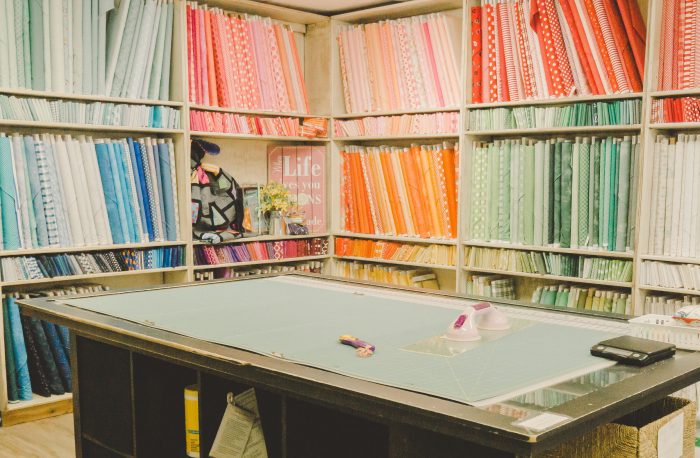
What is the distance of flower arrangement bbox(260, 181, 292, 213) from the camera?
500 cm

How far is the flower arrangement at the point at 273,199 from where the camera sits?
197 inches

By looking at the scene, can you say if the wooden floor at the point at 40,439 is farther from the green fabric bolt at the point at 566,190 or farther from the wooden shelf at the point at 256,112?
the green fabric bolt at the point at 566,190

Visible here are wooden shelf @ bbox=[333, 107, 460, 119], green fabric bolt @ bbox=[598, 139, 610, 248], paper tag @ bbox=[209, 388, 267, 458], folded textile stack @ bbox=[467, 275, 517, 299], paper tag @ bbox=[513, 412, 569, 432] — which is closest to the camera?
paper tag @ bbox=[513, 412, 569, 432]

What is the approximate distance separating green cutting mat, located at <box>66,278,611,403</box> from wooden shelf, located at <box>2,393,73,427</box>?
1.48 meters

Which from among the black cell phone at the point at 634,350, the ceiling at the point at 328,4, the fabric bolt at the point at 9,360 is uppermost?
the ceiling at the point at 328,4

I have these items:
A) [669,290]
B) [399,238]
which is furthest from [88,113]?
[669,290]

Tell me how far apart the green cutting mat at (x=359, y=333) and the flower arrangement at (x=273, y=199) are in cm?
189

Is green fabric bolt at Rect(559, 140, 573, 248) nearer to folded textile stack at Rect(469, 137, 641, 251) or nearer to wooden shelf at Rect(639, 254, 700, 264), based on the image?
folded textile stack at Rect(469, 137, 641, 251)

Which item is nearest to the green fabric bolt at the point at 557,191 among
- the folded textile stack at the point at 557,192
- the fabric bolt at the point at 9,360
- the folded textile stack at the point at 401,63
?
the folded textile stack at the point at 557,192

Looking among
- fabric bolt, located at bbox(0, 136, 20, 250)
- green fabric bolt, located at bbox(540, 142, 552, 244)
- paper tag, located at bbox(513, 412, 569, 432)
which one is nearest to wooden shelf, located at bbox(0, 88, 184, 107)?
fabric bolt, located at bbox(0, 136, 20, 250)

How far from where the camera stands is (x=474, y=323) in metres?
2.08

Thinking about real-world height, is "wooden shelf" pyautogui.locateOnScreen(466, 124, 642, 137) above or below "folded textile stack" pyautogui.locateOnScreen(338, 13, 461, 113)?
below

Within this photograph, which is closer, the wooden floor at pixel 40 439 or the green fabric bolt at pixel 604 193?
the wooden floor at pixel 40 439

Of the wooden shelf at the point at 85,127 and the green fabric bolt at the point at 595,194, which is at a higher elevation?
the wooden shelf at the point at 85,127
